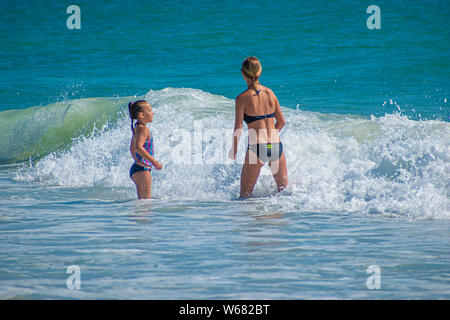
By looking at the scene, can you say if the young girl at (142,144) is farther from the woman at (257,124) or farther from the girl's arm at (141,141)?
the woman at (257,124)

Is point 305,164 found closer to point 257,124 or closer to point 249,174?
point 249,174

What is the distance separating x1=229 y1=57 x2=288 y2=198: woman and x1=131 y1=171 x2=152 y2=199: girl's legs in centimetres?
103

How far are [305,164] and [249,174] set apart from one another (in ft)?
6.14

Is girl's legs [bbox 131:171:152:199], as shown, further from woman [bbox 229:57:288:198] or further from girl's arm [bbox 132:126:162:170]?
woman [bbox 229:57:288:198]

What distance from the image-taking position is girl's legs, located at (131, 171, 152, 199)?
6703 millimetres

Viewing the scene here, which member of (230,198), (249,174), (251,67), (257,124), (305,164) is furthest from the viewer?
(305,164)

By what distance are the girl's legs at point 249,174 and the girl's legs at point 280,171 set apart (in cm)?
16

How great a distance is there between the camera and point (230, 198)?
7125mm

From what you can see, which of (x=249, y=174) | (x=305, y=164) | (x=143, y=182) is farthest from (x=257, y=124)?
(x=305, y=164)

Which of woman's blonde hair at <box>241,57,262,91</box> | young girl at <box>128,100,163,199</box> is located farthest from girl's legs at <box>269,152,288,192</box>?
young girl at <box>128,100,163,199</box>

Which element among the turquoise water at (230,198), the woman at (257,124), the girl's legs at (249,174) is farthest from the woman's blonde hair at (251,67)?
the turquoise water at (230,198)

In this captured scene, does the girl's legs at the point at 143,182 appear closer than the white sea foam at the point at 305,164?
No

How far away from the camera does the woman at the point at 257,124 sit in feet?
20.6

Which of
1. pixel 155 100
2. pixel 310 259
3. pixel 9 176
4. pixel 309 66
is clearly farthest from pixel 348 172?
pixel 309 66
